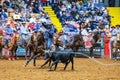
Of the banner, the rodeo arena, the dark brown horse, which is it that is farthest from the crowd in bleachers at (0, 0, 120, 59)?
the dark brown horse

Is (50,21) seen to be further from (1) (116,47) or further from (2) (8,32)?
(1) (116,47)

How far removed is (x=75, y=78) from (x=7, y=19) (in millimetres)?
14090

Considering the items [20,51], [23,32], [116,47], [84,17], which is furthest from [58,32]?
[84,17]

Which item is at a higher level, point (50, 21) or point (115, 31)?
point (50, 21)

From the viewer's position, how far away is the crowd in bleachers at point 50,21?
2977 centimetres

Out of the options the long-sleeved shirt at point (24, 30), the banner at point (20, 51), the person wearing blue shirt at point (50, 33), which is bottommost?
the banner at point (20, 51)

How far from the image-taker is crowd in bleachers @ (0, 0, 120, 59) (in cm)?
2977

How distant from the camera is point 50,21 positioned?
110 ft

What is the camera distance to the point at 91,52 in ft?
98.9

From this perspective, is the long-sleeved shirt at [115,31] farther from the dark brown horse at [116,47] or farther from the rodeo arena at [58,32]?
the dark brown horse at [116,47]

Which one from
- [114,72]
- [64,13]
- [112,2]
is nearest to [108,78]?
[114,72]

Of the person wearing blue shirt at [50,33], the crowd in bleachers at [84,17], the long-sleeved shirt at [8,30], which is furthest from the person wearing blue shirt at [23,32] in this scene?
the crowd in bleachers at [84,17]

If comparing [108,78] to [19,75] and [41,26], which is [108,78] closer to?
[19,75]

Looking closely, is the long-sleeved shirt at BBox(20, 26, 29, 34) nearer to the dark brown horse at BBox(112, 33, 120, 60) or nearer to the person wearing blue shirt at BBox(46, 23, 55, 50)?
the person wearing blue shirt at BBox(46, 23, 55, 50)
